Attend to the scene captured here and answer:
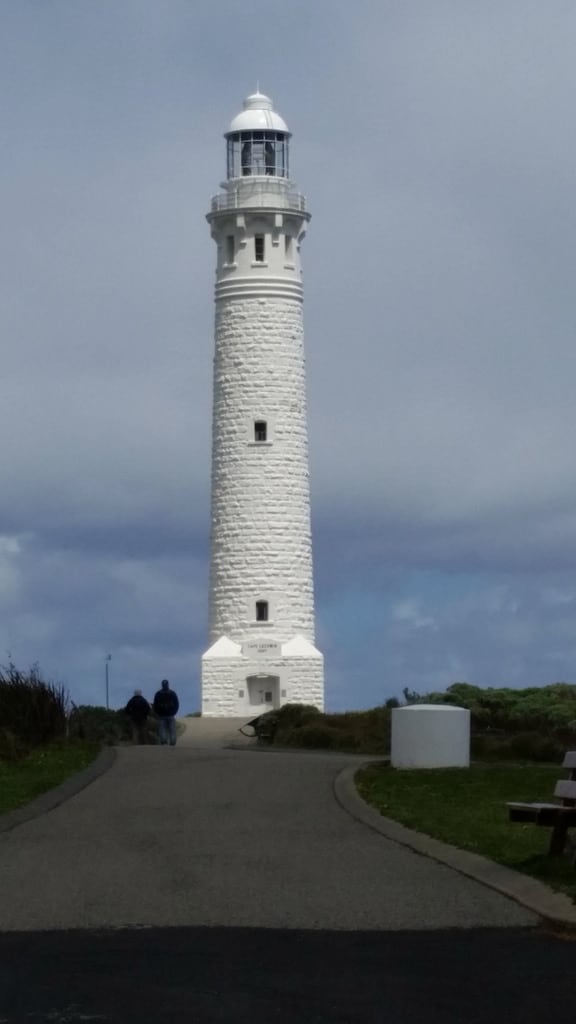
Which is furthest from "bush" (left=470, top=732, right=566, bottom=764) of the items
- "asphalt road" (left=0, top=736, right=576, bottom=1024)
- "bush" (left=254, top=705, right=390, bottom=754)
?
"asphalt road" (left=0, top=736, right=576, bottom=1024)

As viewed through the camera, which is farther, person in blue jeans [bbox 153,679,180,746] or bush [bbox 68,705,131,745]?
person in blue jeans [bbox 153,679,180,746]

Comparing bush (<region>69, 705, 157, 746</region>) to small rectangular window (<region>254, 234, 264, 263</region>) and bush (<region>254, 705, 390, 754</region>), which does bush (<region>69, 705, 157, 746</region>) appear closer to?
bush (<region>254, 705, 390, 754</region>)

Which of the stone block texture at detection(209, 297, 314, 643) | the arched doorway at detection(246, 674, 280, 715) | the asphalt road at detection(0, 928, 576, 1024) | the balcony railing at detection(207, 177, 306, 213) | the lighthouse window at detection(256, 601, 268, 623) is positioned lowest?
the asphalt road at detection(0, 928, 576, 1024)

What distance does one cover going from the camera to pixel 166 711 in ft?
130

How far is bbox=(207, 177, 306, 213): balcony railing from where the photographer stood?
→ 56.1 meters

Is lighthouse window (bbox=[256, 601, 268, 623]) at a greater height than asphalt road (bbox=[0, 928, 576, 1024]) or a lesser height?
greater

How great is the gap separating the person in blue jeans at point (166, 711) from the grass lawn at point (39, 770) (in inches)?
263

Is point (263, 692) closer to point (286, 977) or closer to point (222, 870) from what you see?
point (222, 870)

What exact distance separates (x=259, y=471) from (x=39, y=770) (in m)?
27.8

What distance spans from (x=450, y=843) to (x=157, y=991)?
23.5 ft

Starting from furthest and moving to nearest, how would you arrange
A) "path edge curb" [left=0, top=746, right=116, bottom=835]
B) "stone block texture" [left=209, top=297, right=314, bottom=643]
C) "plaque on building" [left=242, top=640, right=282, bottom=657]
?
"plaque on building" [left=242, top=640, right=282, bottom=657]
"stone block texture" [left=209, top=297, right=314, bottom=643]
"path edge curb" [left=0, top=746, right=116, bottom=835]

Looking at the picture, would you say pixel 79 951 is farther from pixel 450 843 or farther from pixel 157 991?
pixel 450 843

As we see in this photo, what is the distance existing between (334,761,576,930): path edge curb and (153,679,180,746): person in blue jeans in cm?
1773

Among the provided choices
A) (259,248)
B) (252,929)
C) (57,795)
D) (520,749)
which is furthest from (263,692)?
(252,929)
